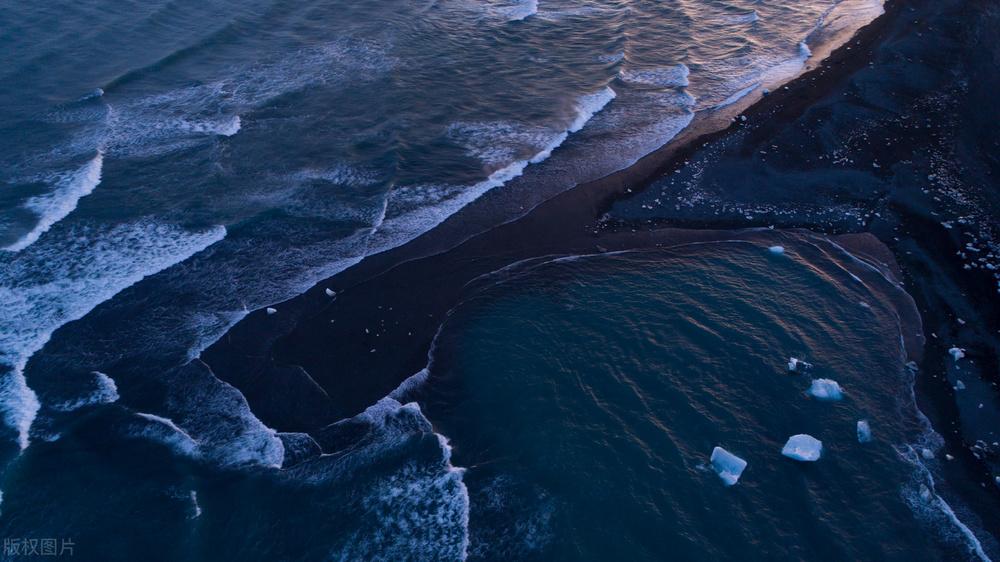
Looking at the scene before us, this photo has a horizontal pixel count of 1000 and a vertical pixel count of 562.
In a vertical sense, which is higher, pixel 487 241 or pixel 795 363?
pixel 487 241

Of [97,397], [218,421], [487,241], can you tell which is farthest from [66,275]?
[487,241]

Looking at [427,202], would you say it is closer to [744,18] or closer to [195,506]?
[195,506]

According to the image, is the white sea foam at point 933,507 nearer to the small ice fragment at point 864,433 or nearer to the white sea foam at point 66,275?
the small ice fragment at point 864,433

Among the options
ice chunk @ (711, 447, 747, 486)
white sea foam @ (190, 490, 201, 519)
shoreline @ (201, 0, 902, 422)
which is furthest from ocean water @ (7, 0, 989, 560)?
shoreline @ (201, 0, 902, 422)

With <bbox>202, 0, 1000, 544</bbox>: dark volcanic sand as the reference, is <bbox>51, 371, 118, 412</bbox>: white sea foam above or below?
below

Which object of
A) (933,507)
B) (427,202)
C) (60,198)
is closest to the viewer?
(933,507)

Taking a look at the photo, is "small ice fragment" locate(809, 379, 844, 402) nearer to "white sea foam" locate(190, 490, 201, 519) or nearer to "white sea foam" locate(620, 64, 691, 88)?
"white sea foam" locate(190, 490, 201, 519)
